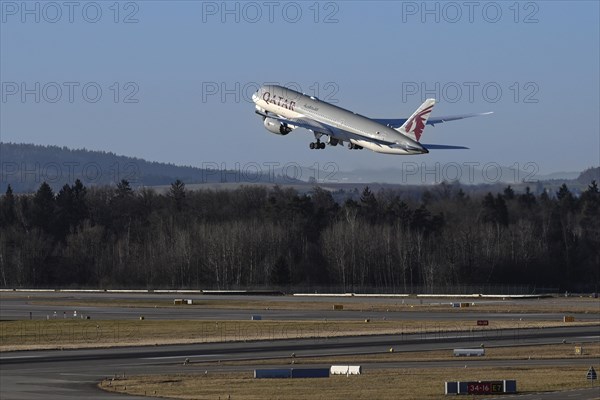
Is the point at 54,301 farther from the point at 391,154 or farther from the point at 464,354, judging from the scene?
the point at 464,354

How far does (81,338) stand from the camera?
95.2 metres

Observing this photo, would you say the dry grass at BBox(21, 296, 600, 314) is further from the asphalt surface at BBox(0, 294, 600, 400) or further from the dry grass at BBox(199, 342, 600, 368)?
the dry grass at BBox(199, 342, 600, 368)

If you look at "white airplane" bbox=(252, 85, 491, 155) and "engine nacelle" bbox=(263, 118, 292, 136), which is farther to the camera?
"engine nacelle" bbox=(263, 118, 292, 136)

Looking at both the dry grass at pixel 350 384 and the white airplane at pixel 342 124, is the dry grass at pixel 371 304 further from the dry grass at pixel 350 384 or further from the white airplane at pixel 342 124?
the dry grass at pixel 350 384

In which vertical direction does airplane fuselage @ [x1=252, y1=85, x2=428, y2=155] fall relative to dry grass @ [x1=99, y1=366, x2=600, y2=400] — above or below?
above

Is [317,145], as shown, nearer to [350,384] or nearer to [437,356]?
[437,356]

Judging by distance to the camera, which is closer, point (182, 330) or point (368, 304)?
point (182, 330)

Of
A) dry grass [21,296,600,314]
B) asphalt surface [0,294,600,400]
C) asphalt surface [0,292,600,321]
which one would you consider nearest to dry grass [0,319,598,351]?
asphalt surface [0,294,600,400]

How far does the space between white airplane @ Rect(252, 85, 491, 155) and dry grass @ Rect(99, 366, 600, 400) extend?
40482 millimetres

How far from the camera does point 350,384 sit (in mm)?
63719

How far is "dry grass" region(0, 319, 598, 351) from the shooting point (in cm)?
9288

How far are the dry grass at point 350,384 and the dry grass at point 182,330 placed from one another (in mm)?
24967

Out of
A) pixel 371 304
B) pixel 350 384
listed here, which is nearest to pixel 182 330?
pixel 350 384

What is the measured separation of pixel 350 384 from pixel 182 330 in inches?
1606
